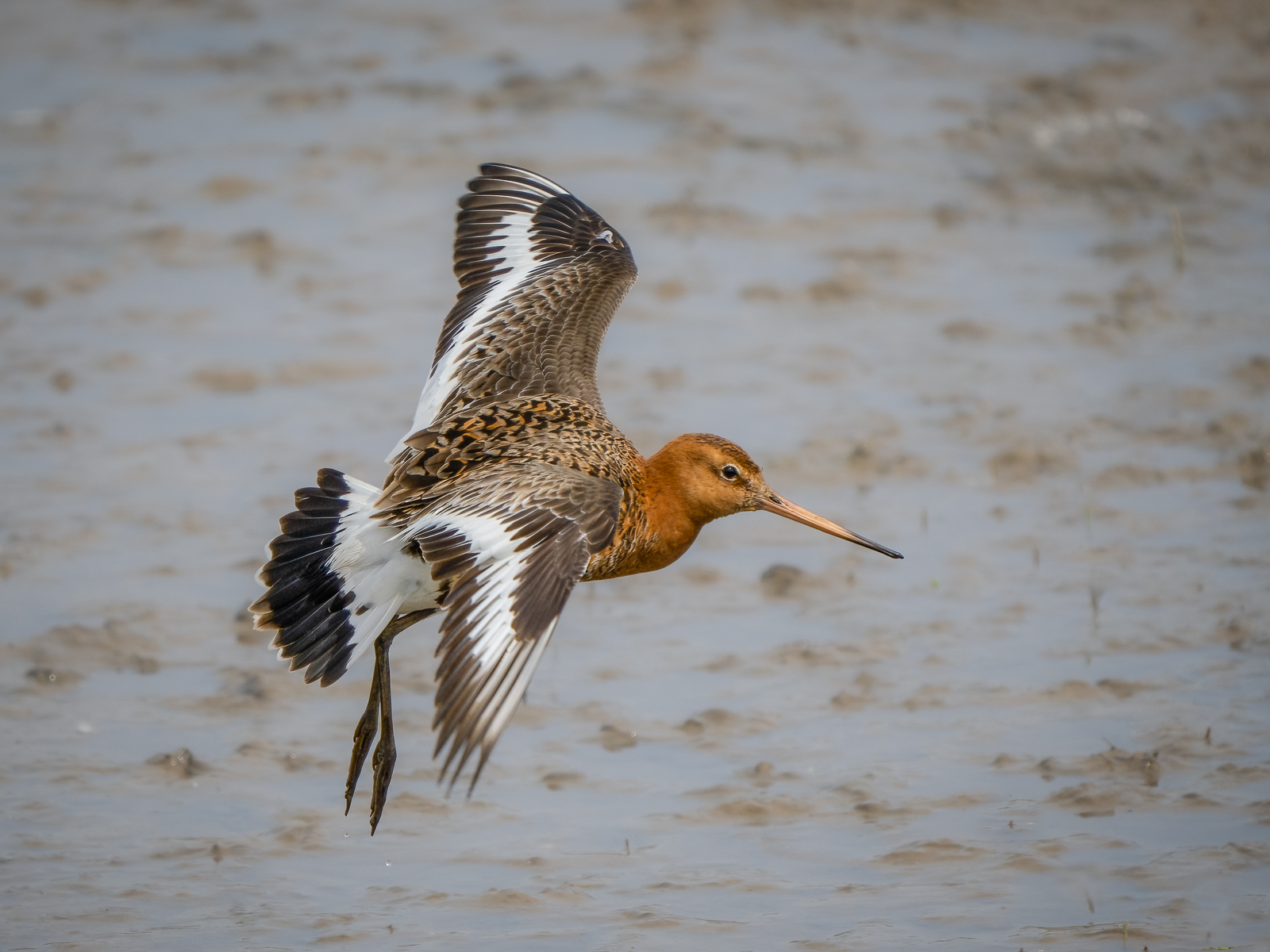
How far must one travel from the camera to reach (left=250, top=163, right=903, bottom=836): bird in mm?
4328

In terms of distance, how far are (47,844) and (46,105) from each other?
22.3 ft

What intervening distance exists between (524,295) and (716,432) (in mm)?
1711

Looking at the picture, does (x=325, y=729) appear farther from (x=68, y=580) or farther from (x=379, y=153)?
(x=379, y=153)

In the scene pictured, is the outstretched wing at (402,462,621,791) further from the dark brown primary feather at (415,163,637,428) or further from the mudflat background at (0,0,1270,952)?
the mudflat background at (0,0,1270,952)

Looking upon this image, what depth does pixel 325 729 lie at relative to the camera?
19.7 feet

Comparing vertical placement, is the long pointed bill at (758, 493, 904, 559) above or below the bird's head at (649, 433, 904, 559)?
below

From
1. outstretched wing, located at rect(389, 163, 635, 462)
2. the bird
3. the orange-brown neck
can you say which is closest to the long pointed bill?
the bird

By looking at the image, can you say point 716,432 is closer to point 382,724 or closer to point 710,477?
point 710,477

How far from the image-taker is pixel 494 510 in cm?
472

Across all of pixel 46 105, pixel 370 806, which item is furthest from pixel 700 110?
pixel 370 806

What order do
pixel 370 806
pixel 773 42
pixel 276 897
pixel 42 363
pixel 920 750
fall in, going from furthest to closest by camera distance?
pixel 773 42
pixel 42 363
pixel 920 750
pixel 370 806
pixel 276 897

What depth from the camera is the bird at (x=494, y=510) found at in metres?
4.33

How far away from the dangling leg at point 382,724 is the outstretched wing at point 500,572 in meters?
0.65

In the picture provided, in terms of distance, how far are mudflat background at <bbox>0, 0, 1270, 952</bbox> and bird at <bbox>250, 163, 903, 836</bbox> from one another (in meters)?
0.73
